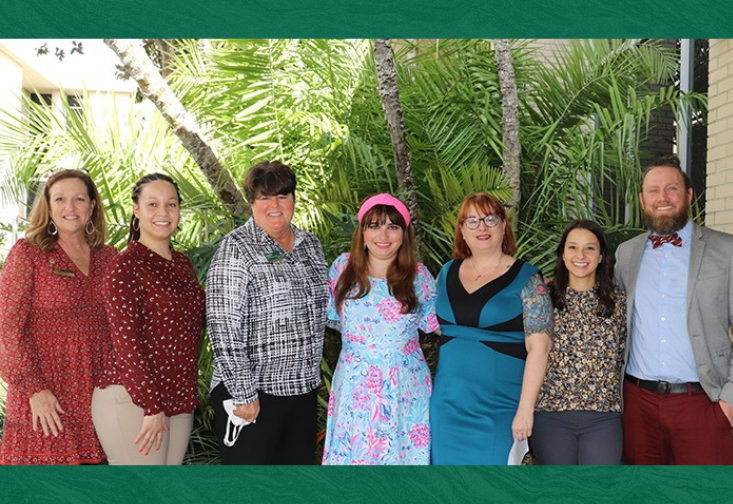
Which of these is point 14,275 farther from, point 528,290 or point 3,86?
point 3,86

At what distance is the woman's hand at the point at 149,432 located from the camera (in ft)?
9.70

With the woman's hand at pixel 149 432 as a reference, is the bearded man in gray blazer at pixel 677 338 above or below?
above

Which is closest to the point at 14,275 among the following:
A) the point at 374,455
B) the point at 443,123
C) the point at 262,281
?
the point at 262,281

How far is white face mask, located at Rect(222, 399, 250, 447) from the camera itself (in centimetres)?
310

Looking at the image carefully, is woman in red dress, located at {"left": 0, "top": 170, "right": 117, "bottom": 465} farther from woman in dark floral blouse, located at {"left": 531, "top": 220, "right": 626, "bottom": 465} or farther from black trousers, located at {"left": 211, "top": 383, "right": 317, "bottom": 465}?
woman in dark floral blouse, located at {"left": 531, "top": 220, "right": 626, "bottom": 465}

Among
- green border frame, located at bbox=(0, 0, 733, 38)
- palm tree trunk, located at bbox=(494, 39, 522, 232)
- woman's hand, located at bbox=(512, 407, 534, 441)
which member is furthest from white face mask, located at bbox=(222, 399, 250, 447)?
palm tree trunk, located at bbox=(494, 39, 522, 232)

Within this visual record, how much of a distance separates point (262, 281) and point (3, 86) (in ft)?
38.4

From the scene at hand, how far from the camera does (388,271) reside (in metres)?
3.32

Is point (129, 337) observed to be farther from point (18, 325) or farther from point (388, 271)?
point (388, 271)

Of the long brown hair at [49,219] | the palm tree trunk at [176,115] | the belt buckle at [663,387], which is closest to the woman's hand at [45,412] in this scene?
the long brown hair at [49,219]

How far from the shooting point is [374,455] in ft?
10.6

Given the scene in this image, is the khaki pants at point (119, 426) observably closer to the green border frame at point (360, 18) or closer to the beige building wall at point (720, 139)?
the green border frame at point (360, 18)

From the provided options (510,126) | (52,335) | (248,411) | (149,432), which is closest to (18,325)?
(52,335)

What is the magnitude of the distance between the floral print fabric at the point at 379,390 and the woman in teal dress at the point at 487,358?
10cm
